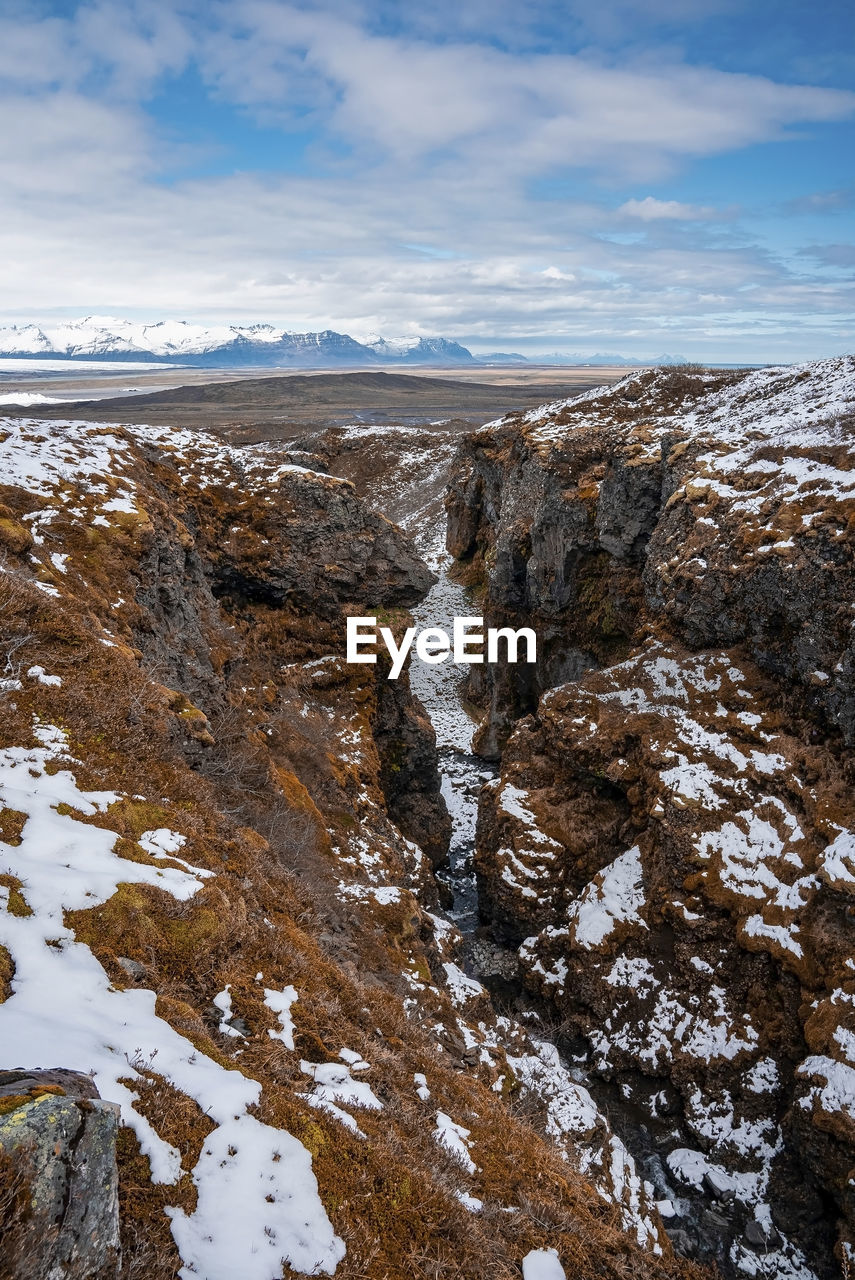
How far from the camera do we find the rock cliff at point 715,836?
1437 cm

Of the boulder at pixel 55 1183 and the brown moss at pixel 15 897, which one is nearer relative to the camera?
the boulder at pixel 55 1183

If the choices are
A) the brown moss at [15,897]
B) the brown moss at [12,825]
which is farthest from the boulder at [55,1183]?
the brown moss at [12,825]

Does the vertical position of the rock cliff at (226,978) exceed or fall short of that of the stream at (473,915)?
it exceeds it

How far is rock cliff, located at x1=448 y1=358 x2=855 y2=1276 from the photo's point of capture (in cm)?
1437

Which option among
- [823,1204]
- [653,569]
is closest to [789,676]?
[653,569]

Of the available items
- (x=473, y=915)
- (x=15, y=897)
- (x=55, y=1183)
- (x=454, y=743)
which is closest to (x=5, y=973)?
(x=15, y=897)

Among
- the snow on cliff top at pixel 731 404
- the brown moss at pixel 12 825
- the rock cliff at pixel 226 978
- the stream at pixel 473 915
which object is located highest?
the snow on cliff top at pixel 731 404

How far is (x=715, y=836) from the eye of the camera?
17984 millimetres

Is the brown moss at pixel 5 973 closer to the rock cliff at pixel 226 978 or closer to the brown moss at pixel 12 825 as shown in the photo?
the rock cliff at pixel 226 978

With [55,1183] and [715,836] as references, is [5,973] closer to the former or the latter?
[55,1183]

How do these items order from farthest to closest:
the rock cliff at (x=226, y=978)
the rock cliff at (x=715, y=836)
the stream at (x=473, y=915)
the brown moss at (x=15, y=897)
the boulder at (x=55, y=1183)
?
the rock cliff at (x=715, y=836)
the stream at (x=473, y=915)
the brown moss at (x=15, y=897)
the rock cliff at (x=226, y=978)
the boulder at (x=55, y=1183)

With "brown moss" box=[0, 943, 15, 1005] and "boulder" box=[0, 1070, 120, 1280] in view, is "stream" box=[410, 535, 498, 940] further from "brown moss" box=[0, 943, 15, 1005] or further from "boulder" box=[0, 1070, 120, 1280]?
"boulder" box=[0, 1070, 120, 1280]

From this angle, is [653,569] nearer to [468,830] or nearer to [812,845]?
[812,845]

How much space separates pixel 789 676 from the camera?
19234 millimetres
